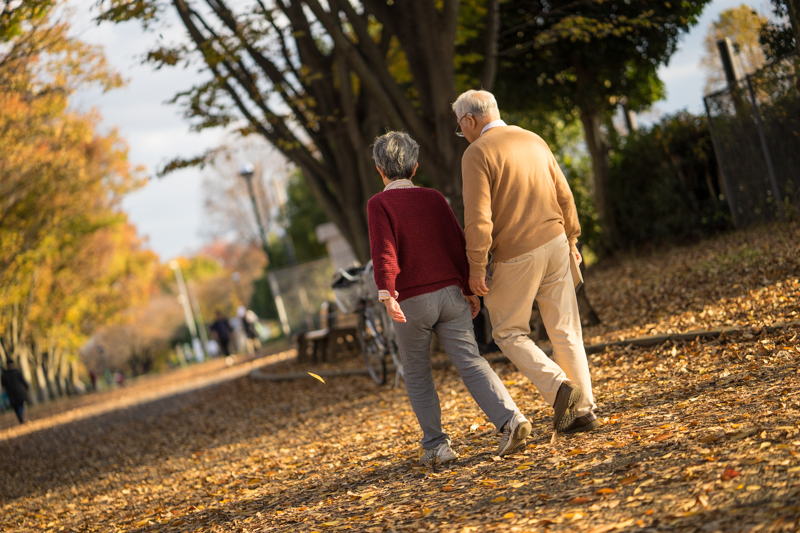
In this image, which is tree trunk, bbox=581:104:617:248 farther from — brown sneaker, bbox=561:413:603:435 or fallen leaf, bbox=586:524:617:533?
fallen leaf, bbox=586:524:617:533

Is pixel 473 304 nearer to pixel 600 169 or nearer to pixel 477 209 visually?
pixel 477 209

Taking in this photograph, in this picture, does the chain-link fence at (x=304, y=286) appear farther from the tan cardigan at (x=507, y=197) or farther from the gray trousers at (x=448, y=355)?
the tan cardigan at (x=507, y=197)

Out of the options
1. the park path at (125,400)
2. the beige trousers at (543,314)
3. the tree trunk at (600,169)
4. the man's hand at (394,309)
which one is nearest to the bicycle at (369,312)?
the beige trousers at (543,314)

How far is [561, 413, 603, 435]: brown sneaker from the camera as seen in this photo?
176 inches

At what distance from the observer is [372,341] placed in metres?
9.26

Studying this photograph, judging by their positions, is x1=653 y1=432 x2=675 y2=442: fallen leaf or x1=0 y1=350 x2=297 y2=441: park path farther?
x1=0 y1=350 x2=297 y2=441: park path

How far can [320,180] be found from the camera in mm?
12078

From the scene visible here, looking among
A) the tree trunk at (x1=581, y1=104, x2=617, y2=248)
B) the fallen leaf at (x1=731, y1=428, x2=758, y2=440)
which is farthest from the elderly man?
the tree trunk at (x1=581, y1=104, x2=617, y2=248)

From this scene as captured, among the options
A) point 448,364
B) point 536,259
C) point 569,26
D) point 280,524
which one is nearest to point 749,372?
point 536,259

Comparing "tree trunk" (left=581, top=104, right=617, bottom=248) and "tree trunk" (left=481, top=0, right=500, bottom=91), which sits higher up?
"tree trunk" (left=481, top=0, right=500, bottom=91)

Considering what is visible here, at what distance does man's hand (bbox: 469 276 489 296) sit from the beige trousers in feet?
0.38

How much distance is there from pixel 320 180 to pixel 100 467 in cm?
562

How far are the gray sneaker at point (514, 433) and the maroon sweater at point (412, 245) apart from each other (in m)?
0.84

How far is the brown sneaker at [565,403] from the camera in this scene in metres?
4.22
